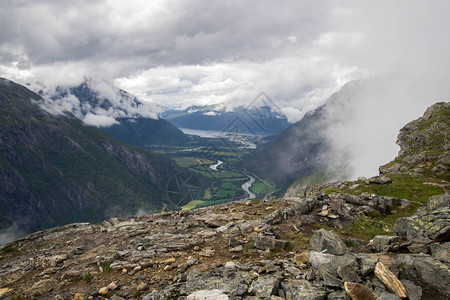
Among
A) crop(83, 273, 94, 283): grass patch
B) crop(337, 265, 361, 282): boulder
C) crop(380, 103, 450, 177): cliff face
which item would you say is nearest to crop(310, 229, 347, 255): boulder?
crop(337, 265, 361, 282): boulder

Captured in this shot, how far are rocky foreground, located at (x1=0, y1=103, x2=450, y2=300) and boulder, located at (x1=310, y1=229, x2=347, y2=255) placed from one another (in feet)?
0.20

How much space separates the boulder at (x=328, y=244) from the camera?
44.8ft

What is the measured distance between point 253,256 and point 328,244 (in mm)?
5478

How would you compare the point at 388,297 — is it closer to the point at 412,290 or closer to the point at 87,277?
the point at 412,290

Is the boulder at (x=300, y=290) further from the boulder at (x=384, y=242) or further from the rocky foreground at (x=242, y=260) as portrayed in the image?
the boulder at (x=384, y=242)

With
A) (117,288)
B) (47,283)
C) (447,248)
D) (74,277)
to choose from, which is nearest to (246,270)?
(117,288)

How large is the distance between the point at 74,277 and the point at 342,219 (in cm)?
2627

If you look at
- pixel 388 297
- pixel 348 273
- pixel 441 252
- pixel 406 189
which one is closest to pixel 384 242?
pixel 441 252

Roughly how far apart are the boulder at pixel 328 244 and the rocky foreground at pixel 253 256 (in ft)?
0.20

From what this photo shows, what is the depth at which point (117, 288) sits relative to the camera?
1378cm

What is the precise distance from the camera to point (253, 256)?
1659cm

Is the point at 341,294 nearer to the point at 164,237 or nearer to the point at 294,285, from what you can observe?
the point at 294,285

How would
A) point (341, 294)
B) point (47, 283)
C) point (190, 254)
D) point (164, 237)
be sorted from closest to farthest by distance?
point (341, 294), point (47, 283), point (190, 254), point (164, 237)

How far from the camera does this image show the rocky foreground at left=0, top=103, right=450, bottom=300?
9.89 m
